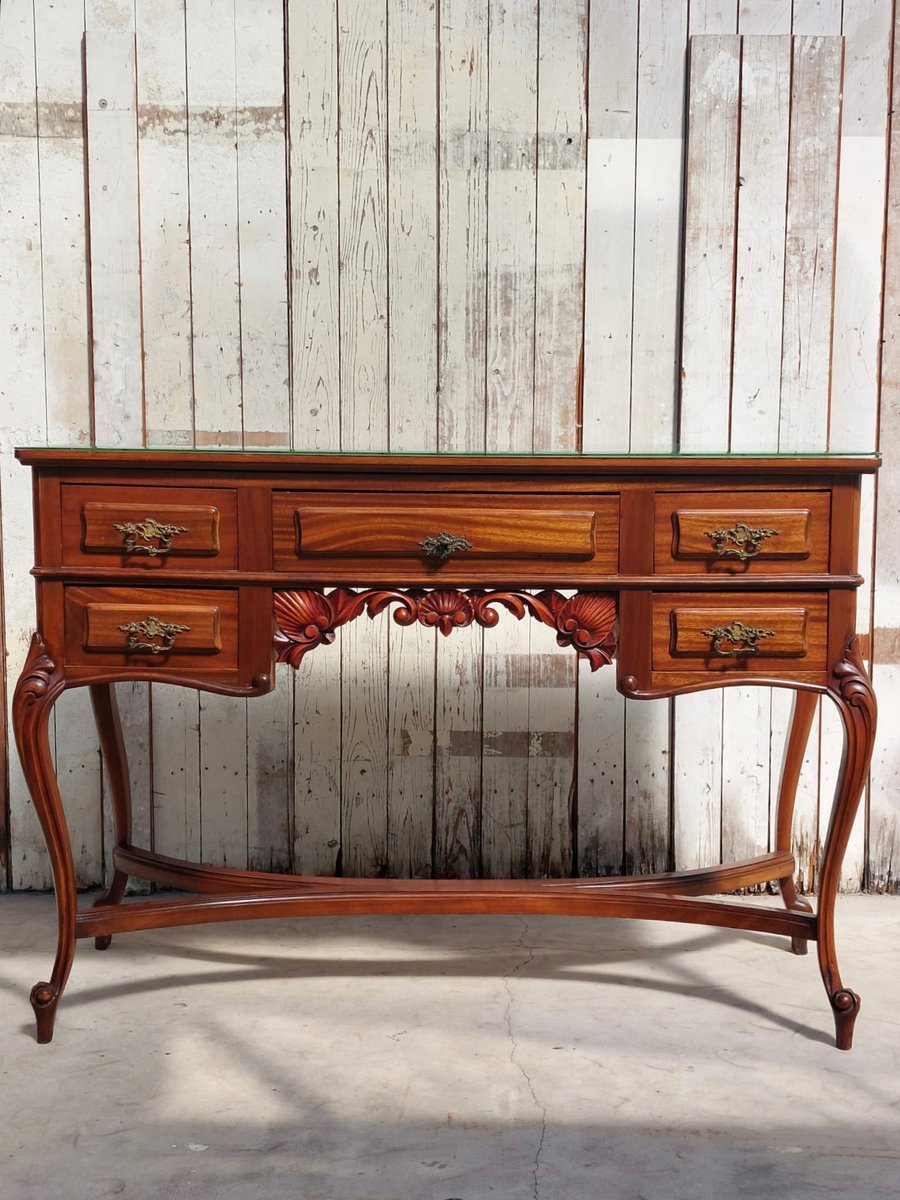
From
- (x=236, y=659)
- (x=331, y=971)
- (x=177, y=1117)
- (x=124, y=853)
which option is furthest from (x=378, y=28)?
(x=177, y=1117)

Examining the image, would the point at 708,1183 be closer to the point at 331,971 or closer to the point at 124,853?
the point at 331,971

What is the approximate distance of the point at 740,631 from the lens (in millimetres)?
2104

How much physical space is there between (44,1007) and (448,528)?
1.27 m

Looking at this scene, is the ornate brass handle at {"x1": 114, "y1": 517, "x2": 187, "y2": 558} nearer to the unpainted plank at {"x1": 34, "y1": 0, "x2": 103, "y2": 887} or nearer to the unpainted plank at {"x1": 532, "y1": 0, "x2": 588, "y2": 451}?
the unpainted plank at {"x1": 34, "y1": 0, "x2": 103, "y2": 887}

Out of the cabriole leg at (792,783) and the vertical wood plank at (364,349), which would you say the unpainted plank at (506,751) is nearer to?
the vertical wood plank at (364,349)

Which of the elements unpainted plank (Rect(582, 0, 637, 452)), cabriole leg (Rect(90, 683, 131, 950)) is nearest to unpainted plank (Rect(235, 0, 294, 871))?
cabriole leg (Rect(90, 683, 131, 950))

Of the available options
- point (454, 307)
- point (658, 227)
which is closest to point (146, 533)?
point (454, 307)

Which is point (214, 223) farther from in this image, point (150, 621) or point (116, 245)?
point (150, 621)

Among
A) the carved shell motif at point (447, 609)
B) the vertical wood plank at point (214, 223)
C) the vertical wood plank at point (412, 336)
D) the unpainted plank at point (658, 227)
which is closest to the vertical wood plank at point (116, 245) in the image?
the vertical wood plank at point (214, 223)

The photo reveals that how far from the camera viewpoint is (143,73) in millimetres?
2885

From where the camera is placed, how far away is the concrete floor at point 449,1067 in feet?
5.56

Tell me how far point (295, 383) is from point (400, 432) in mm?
327

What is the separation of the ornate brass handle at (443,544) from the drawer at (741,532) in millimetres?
397

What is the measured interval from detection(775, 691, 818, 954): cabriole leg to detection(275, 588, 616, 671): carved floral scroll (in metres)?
0.75
